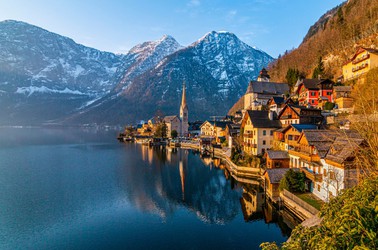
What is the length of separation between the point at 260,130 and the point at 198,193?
21.6m

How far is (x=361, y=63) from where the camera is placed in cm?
6172

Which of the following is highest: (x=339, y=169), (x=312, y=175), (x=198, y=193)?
(x=339, y=169)

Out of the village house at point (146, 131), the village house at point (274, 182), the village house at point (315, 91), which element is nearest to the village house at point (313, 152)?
the village house at point (274, 182)

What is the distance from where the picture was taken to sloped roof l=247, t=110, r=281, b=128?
180ft

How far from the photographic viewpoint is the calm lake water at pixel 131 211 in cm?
2633

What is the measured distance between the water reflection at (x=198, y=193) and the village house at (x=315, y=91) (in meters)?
33.3

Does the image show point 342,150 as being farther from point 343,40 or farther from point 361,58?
point 343,40

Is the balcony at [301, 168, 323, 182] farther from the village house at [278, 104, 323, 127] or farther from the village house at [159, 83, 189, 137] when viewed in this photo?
the village house at [159, 83, 189, 137]

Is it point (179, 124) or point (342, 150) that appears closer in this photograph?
point (342, 150)

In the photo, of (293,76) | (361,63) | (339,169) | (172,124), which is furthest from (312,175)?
(172,124)

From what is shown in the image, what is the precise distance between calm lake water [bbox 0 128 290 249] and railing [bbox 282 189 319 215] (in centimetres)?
308

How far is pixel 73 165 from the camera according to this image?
6712 cm

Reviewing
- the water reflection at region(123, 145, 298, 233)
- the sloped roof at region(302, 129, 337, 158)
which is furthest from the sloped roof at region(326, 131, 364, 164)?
the water reflection at region(123, 145, 298, 233)

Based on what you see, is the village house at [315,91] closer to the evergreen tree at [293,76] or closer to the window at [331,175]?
the evergreen tree at [293,76]
